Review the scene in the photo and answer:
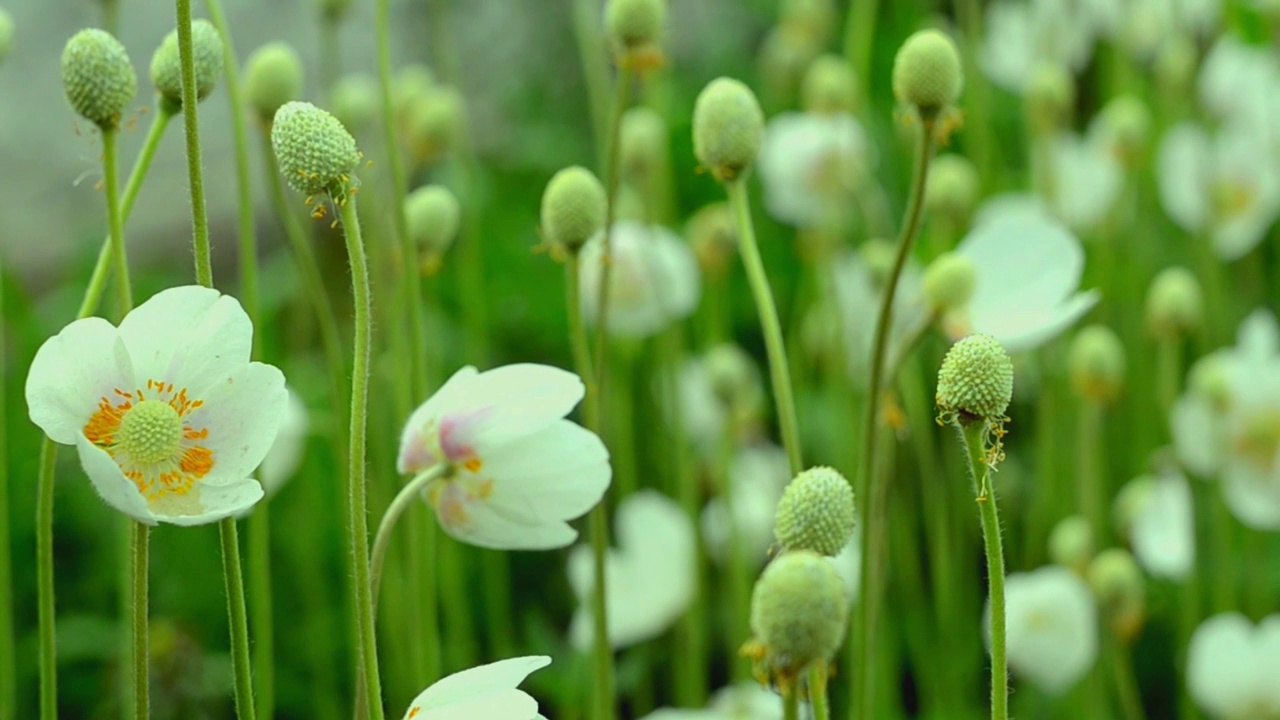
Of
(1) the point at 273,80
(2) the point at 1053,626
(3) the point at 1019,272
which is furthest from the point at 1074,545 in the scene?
(1) the point at 273,80

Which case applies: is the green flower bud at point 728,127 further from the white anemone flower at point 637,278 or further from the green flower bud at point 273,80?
the white anemone flower at point 637,278

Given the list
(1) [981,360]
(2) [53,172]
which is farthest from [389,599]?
(2) [53,172]

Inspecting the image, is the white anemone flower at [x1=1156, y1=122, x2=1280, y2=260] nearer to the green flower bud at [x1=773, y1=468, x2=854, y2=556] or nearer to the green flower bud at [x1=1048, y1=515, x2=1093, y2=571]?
the green flower bud at [x1=1048, y1=515, x2=1093, y2=571]

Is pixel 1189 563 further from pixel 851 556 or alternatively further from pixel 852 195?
pixel 852 195

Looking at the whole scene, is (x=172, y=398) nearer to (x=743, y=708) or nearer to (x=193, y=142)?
(x=193, y=142)

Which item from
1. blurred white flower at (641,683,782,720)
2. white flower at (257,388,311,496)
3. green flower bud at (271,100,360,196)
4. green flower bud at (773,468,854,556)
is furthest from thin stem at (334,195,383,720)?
white flower at (257,388,311,496)
